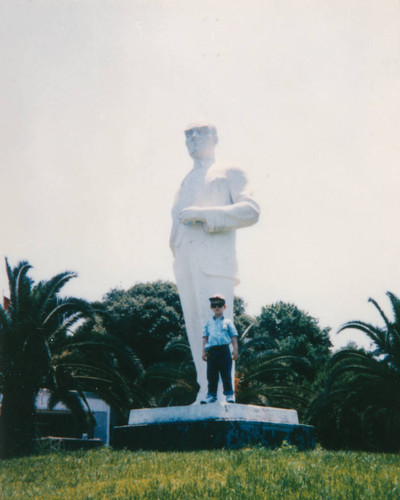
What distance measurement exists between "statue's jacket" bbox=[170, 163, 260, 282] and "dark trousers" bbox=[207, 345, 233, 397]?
1185mm

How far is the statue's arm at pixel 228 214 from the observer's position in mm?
7621

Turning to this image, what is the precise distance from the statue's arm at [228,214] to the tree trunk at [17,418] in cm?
620

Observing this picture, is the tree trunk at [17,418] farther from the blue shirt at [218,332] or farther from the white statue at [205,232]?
the blue shirt at [218,332]

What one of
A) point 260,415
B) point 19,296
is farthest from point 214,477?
point 19,296

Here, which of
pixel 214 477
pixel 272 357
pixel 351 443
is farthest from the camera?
pixel 351 443

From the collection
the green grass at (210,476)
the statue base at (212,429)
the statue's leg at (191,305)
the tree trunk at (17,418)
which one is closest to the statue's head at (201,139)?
the statue's leg at (191,305)

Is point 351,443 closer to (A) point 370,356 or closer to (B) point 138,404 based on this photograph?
(A) point 370,356

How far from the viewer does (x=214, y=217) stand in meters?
7.62

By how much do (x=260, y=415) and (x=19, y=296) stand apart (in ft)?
23.7

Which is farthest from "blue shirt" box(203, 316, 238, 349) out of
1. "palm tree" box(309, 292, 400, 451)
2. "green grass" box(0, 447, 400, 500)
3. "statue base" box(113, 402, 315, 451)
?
"palm tree" box(309, 292, 400, 451)

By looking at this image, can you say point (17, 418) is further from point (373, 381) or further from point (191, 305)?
point (373, 381)

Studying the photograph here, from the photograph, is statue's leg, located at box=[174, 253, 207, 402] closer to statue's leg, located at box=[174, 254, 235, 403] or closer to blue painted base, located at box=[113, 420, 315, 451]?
statue's leg, located at box=[174, 254, 235, 403]

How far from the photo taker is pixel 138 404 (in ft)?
41.8

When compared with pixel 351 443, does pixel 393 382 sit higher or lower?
higher
